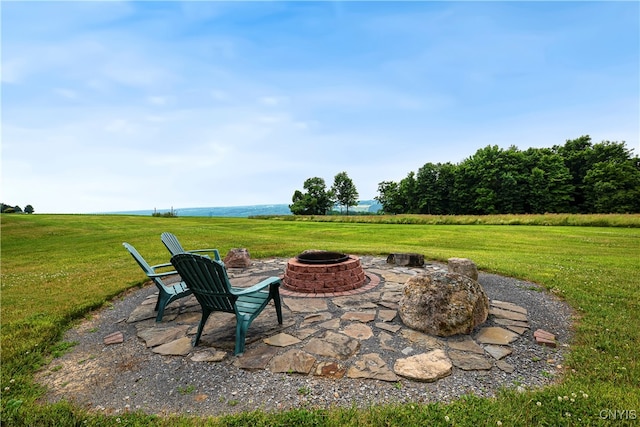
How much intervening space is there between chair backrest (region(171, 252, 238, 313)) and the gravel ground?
1.94ft

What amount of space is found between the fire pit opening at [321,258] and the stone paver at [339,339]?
2.41ft

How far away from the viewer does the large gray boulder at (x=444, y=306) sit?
3393 millimetres

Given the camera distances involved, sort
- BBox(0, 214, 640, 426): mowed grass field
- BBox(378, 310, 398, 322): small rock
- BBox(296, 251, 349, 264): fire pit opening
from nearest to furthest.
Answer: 1. BBox(0, 214, 640, 426): mowed grass field
2. BBox(378, 310, 398, 322): small rock
3. BBox(296, 251, 349, 264): fire pit opening

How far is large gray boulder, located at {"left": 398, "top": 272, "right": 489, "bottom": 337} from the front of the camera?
134 inches

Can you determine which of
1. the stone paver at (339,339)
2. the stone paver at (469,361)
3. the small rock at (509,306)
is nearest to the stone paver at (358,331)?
the stone paver at (339,339)

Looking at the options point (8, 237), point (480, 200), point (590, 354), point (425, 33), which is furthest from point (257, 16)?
point (480, 200)

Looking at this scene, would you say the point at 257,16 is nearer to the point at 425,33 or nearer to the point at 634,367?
the point at 425,33

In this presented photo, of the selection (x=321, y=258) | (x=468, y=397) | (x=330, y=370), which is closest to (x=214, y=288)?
(x=330, y=370)

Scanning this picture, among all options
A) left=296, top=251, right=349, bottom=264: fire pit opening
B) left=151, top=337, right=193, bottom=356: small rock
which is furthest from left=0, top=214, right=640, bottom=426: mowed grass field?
left=296, top=251, right=349, bottom=264: fire pit opening

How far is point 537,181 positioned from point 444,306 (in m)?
47.0

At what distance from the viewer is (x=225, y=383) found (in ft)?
8.43

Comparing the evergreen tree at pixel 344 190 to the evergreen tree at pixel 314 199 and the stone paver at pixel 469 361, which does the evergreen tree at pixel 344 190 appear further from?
the stone paver at pixel 469 361

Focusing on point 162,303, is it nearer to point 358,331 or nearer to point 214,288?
point 214,288

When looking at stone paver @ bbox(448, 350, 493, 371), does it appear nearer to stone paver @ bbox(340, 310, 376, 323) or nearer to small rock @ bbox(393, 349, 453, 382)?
small rock @ bbox(393, 349, 453, 382)
